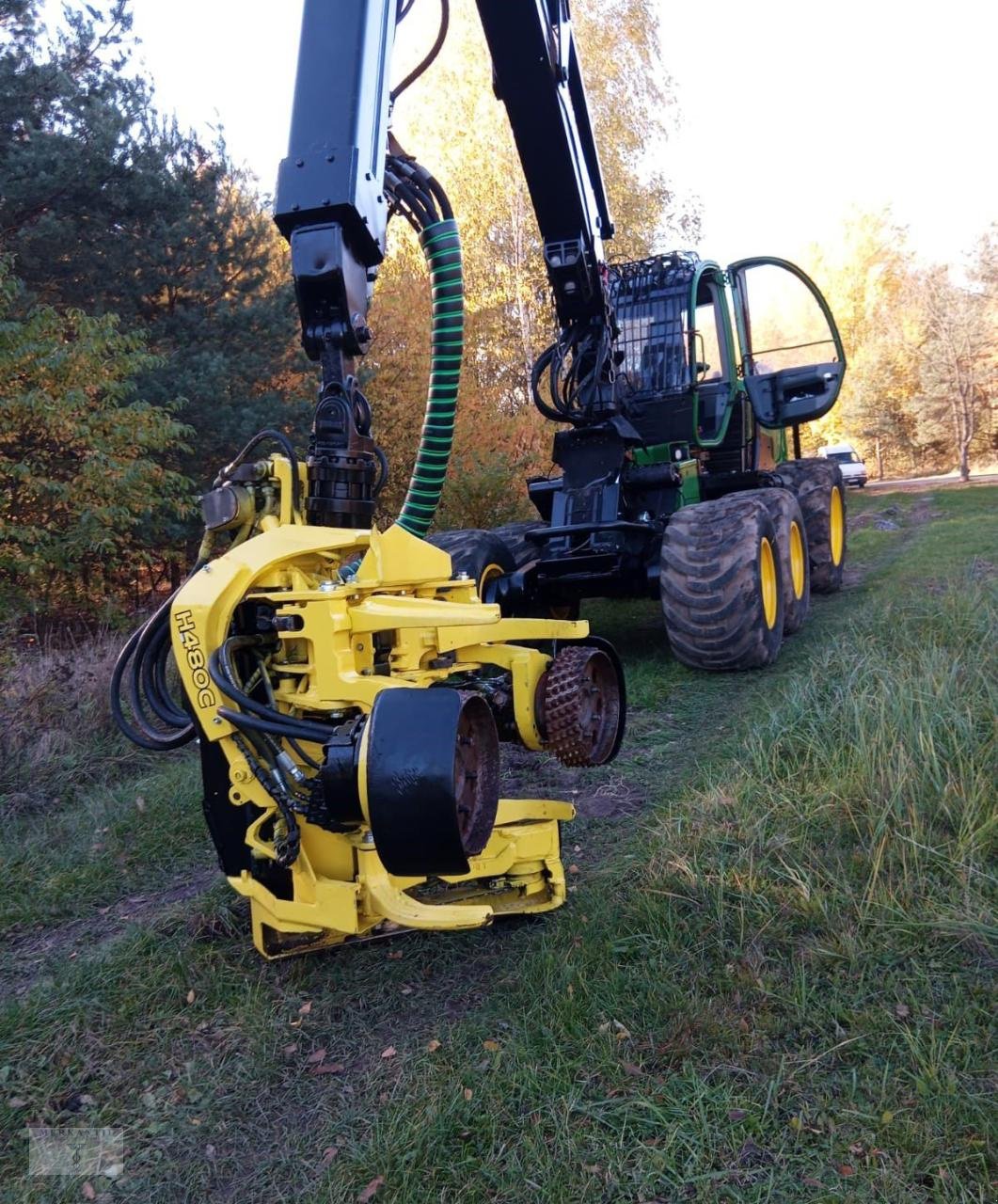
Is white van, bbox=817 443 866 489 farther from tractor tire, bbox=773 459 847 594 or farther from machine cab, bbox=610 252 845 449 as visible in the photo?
machine cab, bbox=610 252 845 449

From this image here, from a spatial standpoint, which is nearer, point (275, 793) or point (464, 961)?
point (275, 793)

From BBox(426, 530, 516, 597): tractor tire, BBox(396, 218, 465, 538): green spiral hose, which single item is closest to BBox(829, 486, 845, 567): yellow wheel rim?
BBox(426, 530, 516, 597): tractor tire

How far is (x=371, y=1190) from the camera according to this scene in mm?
2244

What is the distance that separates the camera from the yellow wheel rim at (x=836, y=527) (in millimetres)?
9625

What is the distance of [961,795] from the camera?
3.49m

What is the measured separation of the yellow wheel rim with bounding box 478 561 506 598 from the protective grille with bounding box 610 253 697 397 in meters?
2.03

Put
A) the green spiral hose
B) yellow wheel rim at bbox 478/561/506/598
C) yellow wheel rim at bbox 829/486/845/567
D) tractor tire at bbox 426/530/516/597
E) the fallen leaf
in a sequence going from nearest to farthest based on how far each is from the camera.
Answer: the fallen leaf
the green spiral hose
tractor tire at bbox 426/530/516/597
yellow wheel rim at bbox 478/561/506/598
yellow wheel rim at bbox 829/486/845/567

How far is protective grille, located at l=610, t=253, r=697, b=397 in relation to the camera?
7738 millimetres

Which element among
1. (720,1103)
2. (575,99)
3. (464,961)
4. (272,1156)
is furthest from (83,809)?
(575,99)

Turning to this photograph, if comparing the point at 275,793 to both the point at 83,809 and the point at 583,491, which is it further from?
the point at 583,491

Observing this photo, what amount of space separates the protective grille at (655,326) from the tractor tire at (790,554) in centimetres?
122

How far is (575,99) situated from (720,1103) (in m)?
5.34

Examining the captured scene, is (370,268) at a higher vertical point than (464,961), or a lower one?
higher

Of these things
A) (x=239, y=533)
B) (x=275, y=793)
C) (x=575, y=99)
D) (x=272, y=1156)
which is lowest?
(x=272, y=1156)
